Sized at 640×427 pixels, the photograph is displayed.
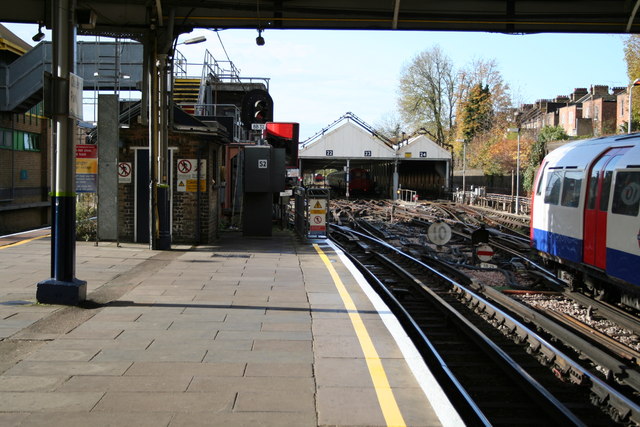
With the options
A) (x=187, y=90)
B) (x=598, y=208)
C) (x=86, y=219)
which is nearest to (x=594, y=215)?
(x=598, y=208)

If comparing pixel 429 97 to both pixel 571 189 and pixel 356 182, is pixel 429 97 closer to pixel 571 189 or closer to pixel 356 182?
pixel 356 182

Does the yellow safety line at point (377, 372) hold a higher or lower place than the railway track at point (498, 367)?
higher

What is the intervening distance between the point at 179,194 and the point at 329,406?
11639mm

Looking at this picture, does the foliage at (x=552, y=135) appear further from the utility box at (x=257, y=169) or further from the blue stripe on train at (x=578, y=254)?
the blue stripe on train at (x=578, y=254)

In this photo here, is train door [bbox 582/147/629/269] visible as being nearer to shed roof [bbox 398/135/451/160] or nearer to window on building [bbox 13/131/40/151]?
window on building [bbox 13/131/40/151]

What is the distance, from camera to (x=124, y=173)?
1541cm

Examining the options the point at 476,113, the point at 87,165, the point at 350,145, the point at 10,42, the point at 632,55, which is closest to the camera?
the point at 87,165

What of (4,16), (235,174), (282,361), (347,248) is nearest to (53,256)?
(282,361)

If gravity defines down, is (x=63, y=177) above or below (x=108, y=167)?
below

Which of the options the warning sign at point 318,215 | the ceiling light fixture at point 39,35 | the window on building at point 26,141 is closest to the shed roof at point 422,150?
the window on building at point 26,141

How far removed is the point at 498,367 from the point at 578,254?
4.86 metres

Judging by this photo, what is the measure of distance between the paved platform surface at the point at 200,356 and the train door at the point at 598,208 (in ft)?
14.2

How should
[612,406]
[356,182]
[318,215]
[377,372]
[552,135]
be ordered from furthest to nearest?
[356,182], [552,135], [318,215], [612,406], [377,372]

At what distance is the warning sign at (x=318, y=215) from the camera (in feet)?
56.9
